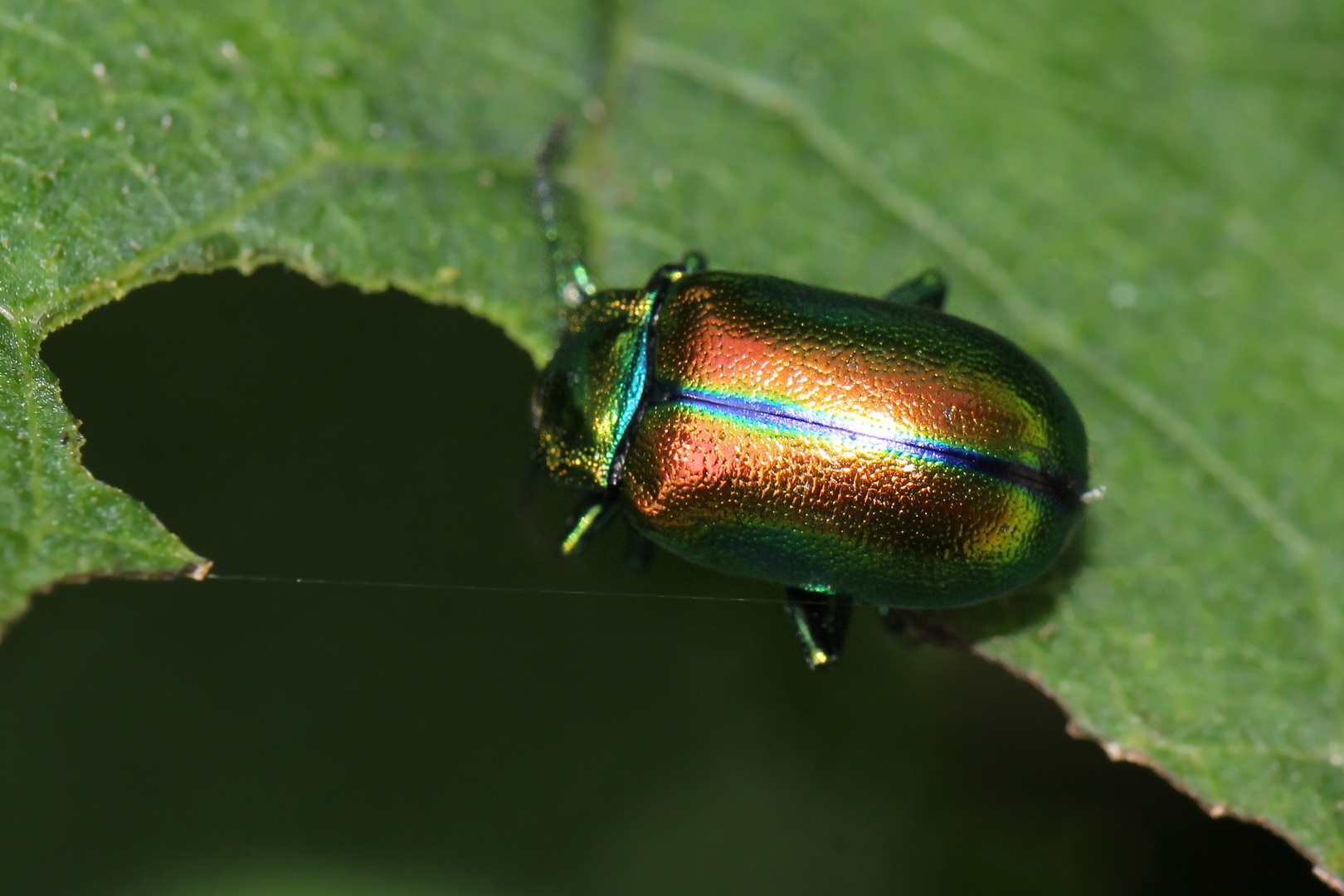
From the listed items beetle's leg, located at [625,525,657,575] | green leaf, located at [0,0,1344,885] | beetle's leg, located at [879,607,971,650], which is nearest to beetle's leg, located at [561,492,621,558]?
beetle's leg, located at [625,525,657,575]

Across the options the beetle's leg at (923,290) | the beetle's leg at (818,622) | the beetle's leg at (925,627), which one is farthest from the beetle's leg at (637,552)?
the beetle's leg at (923,290)

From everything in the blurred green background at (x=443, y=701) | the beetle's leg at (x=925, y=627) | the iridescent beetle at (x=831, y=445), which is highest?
the iridescent beetle at (x=831, y=445)

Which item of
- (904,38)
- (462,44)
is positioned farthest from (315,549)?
(904,38)

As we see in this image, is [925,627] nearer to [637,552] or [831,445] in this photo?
[831,445]

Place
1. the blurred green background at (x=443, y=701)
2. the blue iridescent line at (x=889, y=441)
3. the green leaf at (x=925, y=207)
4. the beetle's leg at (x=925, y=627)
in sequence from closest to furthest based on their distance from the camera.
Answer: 1. the blue iridescent line at (x=889, y=441)
2. the green leaf at (x=925, y=207)
3. the beetle's leg at (x=925, y=627)
4. the blurred green background at (x=443, y=701)

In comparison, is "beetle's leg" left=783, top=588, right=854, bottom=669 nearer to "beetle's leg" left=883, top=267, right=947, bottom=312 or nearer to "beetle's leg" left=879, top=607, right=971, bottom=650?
"beetle's leg" left=879, top=607, right=971, bottom=650

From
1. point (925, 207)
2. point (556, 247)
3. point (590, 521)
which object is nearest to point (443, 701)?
point (590, 521)

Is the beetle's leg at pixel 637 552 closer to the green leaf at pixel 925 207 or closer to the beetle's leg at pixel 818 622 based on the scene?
the beetle's leg at pixel 818 622
